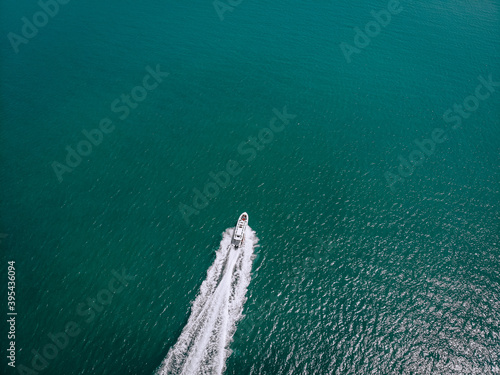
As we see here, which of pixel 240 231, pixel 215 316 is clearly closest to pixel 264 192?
pixel 240 231

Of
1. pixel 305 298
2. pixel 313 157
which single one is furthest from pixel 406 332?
pixel 313 157

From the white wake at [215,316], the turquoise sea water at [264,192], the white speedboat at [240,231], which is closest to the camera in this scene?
the white wake at [215,316]

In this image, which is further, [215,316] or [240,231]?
[240,231]

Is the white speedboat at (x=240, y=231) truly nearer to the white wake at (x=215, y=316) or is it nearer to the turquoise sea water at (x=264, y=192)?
the white wake at (x=215, y=316)

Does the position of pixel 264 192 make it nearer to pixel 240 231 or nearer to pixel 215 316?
pixel 240 231

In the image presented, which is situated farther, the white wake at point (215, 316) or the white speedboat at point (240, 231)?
the white speedboat at point (240, 231)

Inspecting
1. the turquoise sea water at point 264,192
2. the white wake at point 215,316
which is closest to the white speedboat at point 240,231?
the white wake at point 215,316

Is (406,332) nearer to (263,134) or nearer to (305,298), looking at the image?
(305,298)
